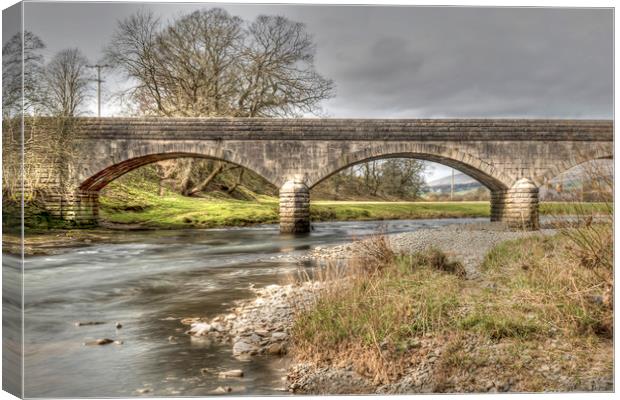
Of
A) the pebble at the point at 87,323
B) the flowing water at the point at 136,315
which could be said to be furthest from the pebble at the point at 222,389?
the pebble at the point at 87,323

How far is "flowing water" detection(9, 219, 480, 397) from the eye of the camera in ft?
15.4

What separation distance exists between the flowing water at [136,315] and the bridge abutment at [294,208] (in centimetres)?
502

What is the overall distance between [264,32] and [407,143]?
8.37m

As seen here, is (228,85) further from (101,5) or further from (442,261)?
(101,5)

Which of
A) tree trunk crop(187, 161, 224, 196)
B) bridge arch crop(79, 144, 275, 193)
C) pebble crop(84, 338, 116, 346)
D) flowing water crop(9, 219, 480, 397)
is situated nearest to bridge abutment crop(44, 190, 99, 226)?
bridge arch crop(79, 144, 275, 193)

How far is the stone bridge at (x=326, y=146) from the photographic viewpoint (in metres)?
19.0

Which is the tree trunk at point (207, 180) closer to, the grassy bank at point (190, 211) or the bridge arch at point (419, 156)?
the grassy bank at point (190, 211)

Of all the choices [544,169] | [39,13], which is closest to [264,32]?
[39,13]

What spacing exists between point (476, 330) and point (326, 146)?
48.3ft

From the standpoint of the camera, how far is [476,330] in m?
5.42

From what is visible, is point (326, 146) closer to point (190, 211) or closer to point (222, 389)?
point (190, 211)

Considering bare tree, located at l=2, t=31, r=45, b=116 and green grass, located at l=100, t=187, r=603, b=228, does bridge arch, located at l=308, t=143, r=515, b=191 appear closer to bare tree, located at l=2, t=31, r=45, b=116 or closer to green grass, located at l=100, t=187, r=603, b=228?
green grass, located at l=100, t=187, r=603, b=228

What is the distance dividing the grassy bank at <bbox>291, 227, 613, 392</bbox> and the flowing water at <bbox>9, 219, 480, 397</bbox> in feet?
2.38

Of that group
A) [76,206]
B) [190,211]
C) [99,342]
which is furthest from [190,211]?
[99,342]
